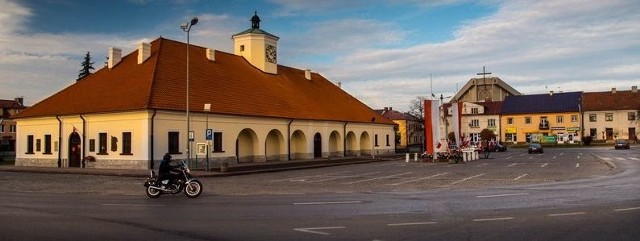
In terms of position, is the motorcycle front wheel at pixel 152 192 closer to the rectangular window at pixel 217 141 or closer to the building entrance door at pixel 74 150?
the rectangular window at pixel 217 141

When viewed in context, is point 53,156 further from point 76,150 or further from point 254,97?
point 254,97

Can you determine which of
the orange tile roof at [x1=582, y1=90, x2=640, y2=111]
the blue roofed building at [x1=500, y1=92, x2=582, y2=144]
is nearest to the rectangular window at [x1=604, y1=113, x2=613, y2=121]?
the orange tile roof at [x1=582, y1=90, x2=640, y2=111]

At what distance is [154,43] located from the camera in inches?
1734

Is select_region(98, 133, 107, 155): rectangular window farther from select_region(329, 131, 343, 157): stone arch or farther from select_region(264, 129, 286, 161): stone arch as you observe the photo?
select_region(329, 131, 343, 157): stone arch

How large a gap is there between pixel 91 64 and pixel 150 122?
188 ft

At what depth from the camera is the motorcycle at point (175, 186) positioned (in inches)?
746

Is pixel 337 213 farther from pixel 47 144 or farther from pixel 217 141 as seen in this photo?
pixel 47 144

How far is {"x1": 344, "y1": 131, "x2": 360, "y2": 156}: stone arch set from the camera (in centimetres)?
5762

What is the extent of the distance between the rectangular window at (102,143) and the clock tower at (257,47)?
58.1 feet

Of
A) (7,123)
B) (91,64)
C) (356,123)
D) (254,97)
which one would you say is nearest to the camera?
(254,97)

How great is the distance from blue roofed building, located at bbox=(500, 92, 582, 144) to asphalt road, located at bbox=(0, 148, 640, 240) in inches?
3225

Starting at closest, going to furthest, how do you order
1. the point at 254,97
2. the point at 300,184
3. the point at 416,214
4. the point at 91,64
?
the point at 416,214 < the point at 300,184 < the point at 254,97 < the point at 91,64

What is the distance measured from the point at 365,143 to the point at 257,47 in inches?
644

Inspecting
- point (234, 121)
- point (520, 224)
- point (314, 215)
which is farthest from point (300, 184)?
point (234, 121)
